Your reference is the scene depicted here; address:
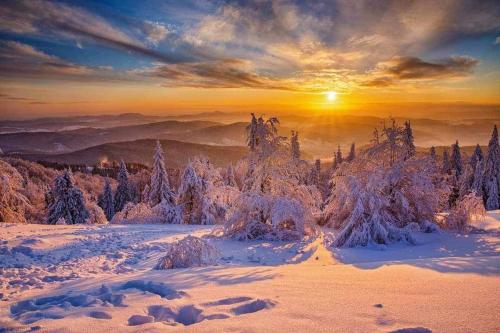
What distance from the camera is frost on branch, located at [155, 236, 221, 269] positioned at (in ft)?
26.6

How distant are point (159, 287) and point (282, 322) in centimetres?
255

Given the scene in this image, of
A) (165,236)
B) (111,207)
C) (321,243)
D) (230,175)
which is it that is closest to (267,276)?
(321,243)

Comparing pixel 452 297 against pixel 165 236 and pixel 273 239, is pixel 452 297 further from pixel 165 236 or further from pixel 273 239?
pixel 165 236

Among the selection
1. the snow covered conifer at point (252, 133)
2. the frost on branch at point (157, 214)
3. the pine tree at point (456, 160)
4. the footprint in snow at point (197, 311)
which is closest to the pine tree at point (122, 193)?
the frost on branch at point (157, 214)

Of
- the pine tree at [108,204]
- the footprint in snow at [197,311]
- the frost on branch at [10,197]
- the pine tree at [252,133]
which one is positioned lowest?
the pine tree at [108,204]

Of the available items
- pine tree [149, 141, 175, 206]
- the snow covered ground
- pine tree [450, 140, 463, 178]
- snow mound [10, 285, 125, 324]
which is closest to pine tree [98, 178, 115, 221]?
pine tree [149, 141, 175, 206]

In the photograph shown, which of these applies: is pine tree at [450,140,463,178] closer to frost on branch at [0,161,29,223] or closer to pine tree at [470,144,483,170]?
pine tree at [470,144,483,170]

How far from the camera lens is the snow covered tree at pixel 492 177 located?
38.0 meters

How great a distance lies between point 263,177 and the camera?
48.0ft

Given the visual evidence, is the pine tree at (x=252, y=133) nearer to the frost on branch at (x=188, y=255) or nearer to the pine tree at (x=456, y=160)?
the frost on branch at (x=188, y=255)

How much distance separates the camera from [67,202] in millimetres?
33531

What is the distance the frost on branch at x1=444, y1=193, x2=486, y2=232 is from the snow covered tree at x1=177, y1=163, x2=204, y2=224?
17.7 meters

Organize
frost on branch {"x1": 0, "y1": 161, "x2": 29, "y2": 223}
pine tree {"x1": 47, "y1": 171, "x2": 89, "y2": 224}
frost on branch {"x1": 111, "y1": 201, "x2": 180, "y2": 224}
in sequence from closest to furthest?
frost on branch {"x1": 0, "y1": 161, "x2": 29, "y2": 223}, frost on branch {"x1": 111, "y1": 201, "x2": 180, "y2": 224}, pine tree {"x1": 47, "y1": 171, "x2": 89, "y2": 224}

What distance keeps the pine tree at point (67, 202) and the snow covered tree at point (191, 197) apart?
12678 millimetres
